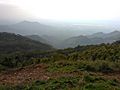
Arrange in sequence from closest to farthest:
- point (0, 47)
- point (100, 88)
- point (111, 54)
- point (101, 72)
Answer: point (100, 88), point (101, 72), point (111, 54), point (0, 47)

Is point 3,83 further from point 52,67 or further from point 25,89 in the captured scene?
point 52,67

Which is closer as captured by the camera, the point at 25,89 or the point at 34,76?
the point at 25,89

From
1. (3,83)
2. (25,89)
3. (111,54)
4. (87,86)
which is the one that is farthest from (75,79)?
(111,54)

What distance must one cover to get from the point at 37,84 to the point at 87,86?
2165 mm

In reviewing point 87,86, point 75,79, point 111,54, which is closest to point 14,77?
point 75,79

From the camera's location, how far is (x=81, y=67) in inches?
616

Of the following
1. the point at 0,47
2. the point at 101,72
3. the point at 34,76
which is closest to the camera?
the point at 34,76

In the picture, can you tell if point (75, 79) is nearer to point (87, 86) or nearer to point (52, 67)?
point (87, 86)

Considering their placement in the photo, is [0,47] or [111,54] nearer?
[111,54]

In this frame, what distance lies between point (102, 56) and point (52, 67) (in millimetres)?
10495

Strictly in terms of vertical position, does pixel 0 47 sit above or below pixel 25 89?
below

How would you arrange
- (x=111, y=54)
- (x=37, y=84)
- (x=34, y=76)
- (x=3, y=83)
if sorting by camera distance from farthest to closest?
1. (x=111, y=54)
2. (x=34, y=76)
3. (x=3, y=83)
4. (x=37, y=84)

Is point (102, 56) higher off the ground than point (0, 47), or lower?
higher

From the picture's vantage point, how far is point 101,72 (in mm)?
15328
